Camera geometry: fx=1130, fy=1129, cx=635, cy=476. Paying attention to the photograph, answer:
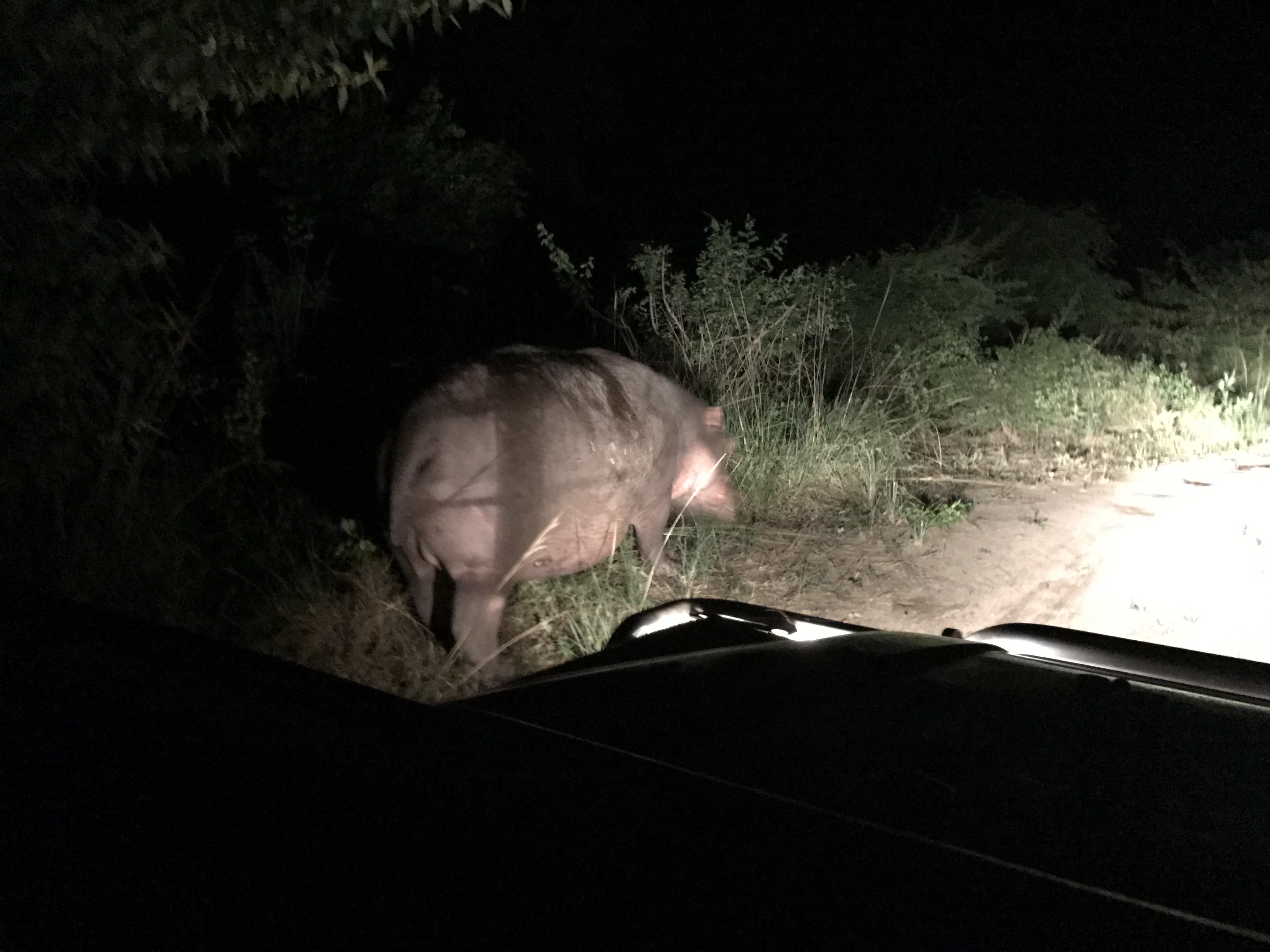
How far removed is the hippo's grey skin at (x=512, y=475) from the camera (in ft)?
16.9

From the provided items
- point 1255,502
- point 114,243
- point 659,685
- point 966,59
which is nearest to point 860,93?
point 966,59

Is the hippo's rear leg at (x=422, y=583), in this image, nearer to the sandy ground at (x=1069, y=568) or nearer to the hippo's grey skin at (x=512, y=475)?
the hippo's grey skin at (x=512, y=475)

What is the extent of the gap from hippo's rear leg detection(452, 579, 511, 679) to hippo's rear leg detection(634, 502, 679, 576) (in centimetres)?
132

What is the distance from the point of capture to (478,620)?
A: 5441mm

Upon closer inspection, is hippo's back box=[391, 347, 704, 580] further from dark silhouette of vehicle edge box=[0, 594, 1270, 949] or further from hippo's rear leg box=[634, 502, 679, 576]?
dark silhouette of vehicle edge box=[0, 594, 1270, 949]

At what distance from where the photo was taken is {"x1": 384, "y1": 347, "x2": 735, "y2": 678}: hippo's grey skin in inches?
203

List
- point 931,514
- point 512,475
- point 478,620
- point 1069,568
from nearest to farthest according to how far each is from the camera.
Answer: point 512,475 < point 478,620 < point 1069,568 < point 931,514

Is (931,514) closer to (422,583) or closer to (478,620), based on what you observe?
(478,620)

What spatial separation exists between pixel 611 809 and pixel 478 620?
3777 mm

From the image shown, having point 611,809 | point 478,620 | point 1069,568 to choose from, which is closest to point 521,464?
point 478,620

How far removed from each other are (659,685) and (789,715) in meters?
0.39

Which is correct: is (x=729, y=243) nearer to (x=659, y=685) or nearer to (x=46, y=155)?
(x=46, y=155)

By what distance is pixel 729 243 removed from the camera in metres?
9.66

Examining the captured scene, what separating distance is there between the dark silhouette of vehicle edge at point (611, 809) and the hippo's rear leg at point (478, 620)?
9.07 ft
